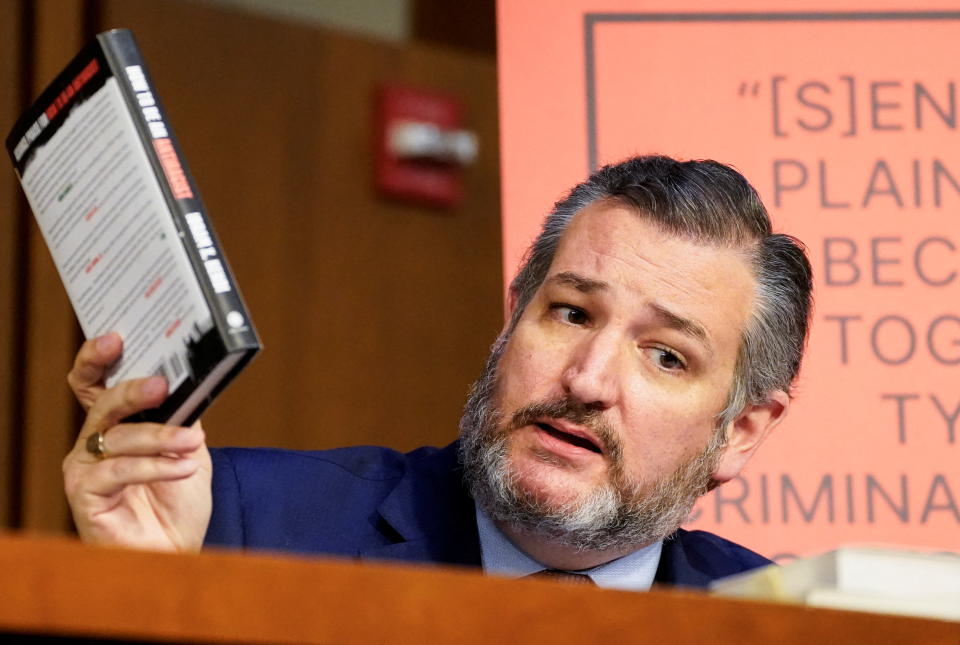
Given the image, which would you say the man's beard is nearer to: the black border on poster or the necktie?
the necktie

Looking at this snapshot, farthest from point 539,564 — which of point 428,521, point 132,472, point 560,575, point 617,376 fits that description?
point 132,472

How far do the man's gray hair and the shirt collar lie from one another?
0.19m

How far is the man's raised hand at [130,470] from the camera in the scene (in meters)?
1.15

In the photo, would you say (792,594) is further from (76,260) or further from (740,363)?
(740,363)

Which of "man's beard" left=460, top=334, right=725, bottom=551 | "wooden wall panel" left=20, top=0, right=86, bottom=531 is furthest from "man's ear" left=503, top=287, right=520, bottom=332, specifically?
"wooden wall panel" left=20, top=0, right=86, bottom=531

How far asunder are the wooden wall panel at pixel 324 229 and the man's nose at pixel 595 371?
1359 mm

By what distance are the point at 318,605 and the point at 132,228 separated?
1.47 feet

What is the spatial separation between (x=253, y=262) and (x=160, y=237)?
192 cm

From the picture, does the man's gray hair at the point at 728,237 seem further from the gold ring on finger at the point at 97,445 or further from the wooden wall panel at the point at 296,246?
the wooden wall panel at the point at 296,246

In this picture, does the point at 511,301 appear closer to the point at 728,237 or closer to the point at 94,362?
the point at 728,237

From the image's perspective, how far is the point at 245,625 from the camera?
705 mm

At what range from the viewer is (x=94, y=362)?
116 centimetres

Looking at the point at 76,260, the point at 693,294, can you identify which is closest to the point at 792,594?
the point at 76,260

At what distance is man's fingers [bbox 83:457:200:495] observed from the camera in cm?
120
